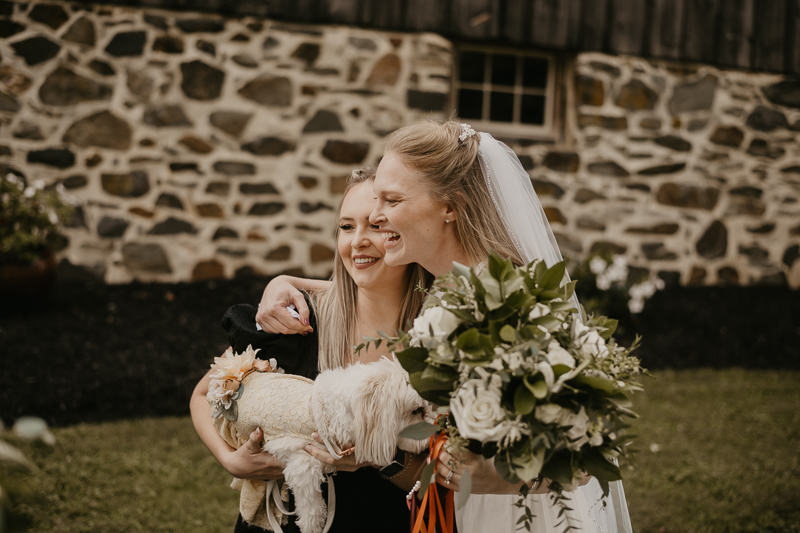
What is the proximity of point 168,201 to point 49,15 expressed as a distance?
203cm

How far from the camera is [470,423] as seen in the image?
141 centimetres

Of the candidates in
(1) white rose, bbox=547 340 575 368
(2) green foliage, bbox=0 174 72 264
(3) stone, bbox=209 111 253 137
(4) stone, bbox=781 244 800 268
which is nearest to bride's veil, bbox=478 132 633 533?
(1) white rose, bbox=547 340 575 368

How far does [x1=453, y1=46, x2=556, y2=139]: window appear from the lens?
278 inches

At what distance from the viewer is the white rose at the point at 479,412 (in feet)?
4.61

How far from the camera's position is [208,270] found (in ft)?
21.0

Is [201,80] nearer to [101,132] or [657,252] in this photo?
[101,132]

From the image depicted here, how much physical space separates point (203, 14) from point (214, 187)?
172 cm

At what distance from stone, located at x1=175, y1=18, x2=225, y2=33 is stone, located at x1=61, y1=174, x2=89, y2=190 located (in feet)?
5.85

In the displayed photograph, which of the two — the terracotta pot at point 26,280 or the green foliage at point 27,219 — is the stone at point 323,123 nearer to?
the green foliage at point 27,219

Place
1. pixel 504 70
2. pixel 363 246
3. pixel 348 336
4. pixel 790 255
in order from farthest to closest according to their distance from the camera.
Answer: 1. pixel 790 255
2. pixel 504 70
3. pixel 348 336
4. pixel 363 246

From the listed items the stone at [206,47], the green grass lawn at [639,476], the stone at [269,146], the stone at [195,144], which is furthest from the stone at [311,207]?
the green grass lawn at [639,476]

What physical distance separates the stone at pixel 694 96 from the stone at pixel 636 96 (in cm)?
25

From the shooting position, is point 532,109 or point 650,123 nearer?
point 650,123

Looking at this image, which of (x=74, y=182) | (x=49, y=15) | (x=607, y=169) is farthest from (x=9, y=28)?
(x=607, y=169)
